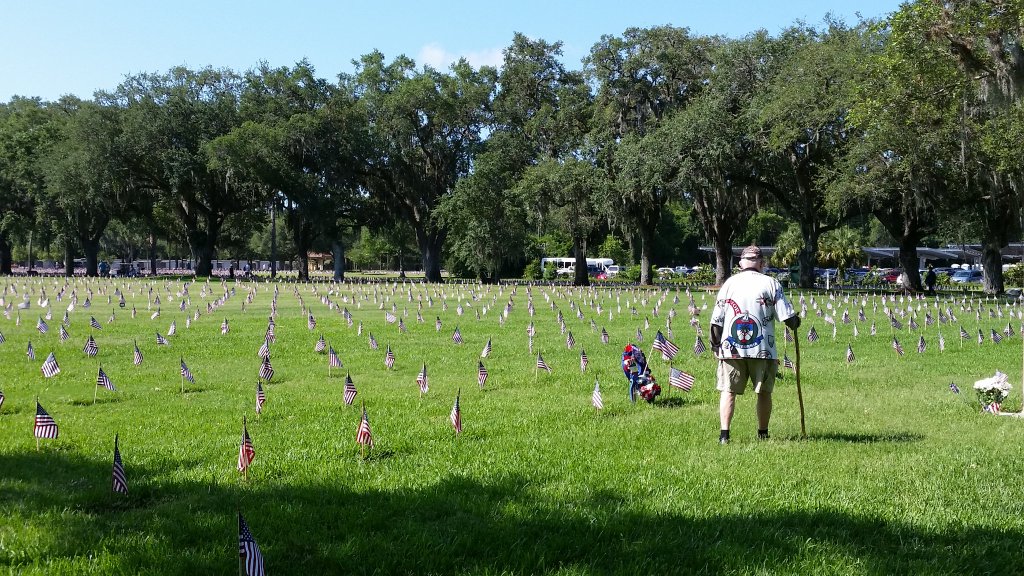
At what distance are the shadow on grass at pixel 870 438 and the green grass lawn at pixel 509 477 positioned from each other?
3 cm

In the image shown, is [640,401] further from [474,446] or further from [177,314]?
[177,314]

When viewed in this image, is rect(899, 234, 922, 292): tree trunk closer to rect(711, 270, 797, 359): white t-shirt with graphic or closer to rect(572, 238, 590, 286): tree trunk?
rect(572, 238, 590, 286): tree trunk

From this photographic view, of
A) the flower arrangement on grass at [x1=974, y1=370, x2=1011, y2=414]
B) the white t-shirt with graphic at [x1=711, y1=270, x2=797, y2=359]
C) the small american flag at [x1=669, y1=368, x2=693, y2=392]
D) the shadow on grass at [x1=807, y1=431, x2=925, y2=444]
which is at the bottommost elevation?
the shadow on grass at [x1=807, y1=431, x2=925, y2=444]

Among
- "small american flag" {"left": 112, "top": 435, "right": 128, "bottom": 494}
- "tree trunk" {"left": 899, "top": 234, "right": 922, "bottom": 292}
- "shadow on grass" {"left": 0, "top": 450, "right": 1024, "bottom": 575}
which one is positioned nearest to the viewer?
"shadow on grass" {"left": 0, "top": 450, "right": 1024, "bottom": 575}

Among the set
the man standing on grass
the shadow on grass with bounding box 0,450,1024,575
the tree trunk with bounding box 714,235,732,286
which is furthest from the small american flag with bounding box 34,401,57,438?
the tree trunk with bounding box 714,235,732,286

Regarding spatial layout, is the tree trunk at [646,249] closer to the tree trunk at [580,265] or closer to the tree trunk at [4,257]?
the tree trunk at [580,265]

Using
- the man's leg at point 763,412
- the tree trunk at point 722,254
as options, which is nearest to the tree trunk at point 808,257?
the tree trunk at point 722,254

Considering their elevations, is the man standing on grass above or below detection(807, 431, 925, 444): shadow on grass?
above

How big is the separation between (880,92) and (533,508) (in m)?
25.3

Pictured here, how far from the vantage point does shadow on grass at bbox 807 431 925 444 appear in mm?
6883

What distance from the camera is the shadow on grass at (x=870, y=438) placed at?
6883 millimetres

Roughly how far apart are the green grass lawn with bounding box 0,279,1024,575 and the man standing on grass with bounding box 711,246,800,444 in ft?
1.80

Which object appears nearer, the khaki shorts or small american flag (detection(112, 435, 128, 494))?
small american flag (detection(112, 435, 128, 494))

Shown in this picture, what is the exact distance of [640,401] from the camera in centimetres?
897
